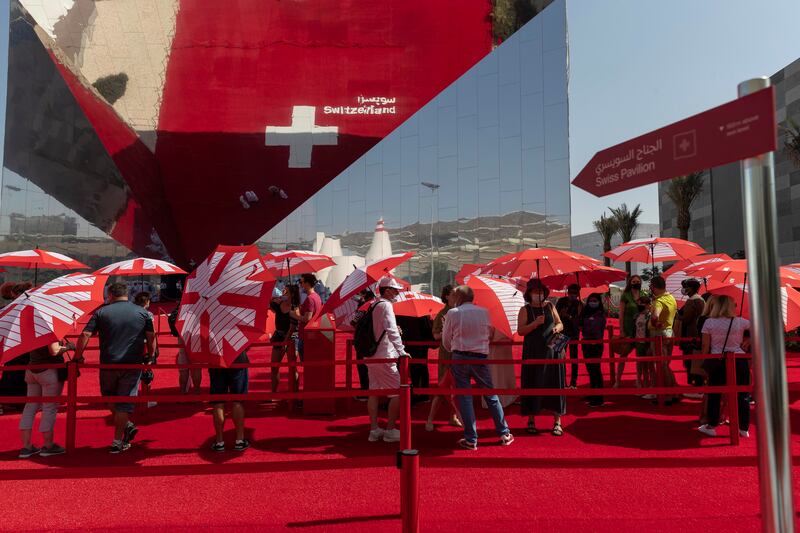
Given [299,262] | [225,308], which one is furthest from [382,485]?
[299,262]

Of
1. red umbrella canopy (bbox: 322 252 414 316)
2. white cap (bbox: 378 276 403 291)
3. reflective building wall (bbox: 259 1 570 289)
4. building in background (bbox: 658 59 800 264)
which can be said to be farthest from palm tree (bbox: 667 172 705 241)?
white cap (bbox: 378 276 403 291)

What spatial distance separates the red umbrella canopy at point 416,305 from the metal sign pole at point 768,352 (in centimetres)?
499

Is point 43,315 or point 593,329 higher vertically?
point 43,315

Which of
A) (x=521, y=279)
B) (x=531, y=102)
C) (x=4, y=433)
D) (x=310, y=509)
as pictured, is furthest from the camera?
(x=531, y=102)

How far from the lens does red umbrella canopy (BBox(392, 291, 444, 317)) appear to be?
690cm

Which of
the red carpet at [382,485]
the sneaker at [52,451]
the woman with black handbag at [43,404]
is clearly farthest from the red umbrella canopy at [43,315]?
the sneaker at [52,451]

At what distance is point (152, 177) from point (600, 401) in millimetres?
19520

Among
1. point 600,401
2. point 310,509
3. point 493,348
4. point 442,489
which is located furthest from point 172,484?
point 600,401

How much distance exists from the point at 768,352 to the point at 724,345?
4285mm

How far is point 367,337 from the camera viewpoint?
18.7 feet

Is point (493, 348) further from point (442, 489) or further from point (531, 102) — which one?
point (531, 102)

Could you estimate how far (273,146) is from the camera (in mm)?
22156

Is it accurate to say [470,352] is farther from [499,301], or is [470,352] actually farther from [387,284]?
[387,284]

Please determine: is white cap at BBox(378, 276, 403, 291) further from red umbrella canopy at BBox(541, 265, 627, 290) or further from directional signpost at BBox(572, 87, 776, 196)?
red umbrella canopy at BBox(541, 265, 627, 290)
